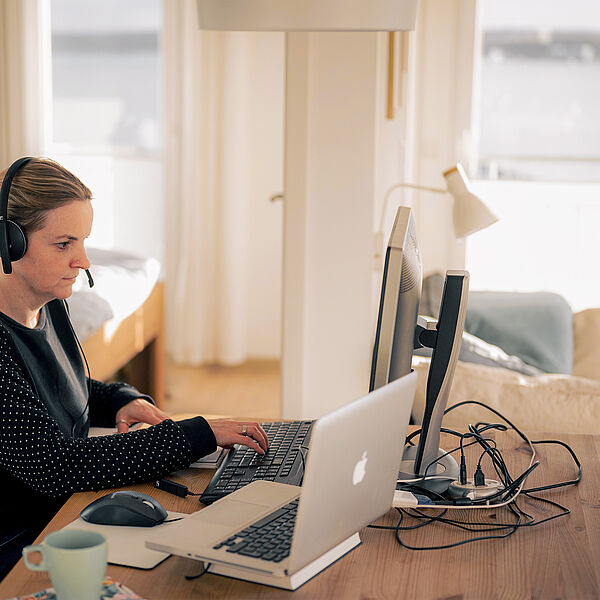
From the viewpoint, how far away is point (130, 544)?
3.21 ft

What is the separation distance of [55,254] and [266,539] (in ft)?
2.01

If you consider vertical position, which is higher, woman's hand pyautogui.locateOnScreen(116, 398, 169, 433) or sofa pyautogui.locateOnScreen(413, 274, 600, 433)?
woman's hand pyautogui.locateOnScreen(116, 398, 169, 433)

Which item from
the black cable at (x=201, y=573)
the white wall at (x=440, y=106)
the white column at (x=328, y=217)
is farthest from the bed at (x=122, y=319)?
the black cable at (x=201, y=573)

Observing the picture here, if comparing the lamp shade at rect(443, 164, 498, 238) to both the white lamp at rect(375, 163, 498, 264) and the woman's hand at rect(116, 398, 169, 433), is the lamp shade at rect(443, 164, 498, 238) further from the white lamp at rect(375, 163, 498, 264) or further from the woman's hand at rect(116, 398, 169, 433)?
the woman's hand at rect(116, 398, 169, 433)

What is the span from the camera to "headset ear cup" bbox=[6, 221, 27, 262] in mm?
1236

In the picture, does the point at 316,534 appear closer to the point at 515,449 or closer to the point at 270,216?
the point at 515,449

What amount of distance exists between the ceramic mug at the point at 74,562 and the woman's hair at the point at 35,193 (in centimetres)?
61

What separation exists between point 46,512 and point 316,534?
2.01ft

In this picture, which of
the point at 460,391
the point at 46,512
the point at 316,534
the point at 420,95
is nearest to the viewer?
the point at 316,534

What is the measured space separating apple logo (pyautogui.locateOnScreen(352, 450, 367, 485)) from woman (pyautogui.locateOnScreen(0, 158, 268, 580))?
1.19 feet

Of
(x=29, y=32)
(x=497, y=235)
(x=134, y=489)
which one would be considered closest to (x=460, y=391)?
(x=134, y=489)

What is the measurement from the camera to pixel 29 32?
4254mm

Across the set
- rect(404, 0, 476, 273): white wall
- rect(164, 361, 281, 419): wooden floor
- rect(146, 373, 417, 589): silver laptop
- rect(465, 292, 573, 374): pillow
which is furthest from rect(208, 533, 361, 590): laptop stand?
rect(404, 0, 476, 273): white wall

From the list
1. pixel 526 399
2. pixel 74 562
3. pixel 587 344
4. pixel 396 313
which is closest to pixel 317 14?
pixel 396 313
